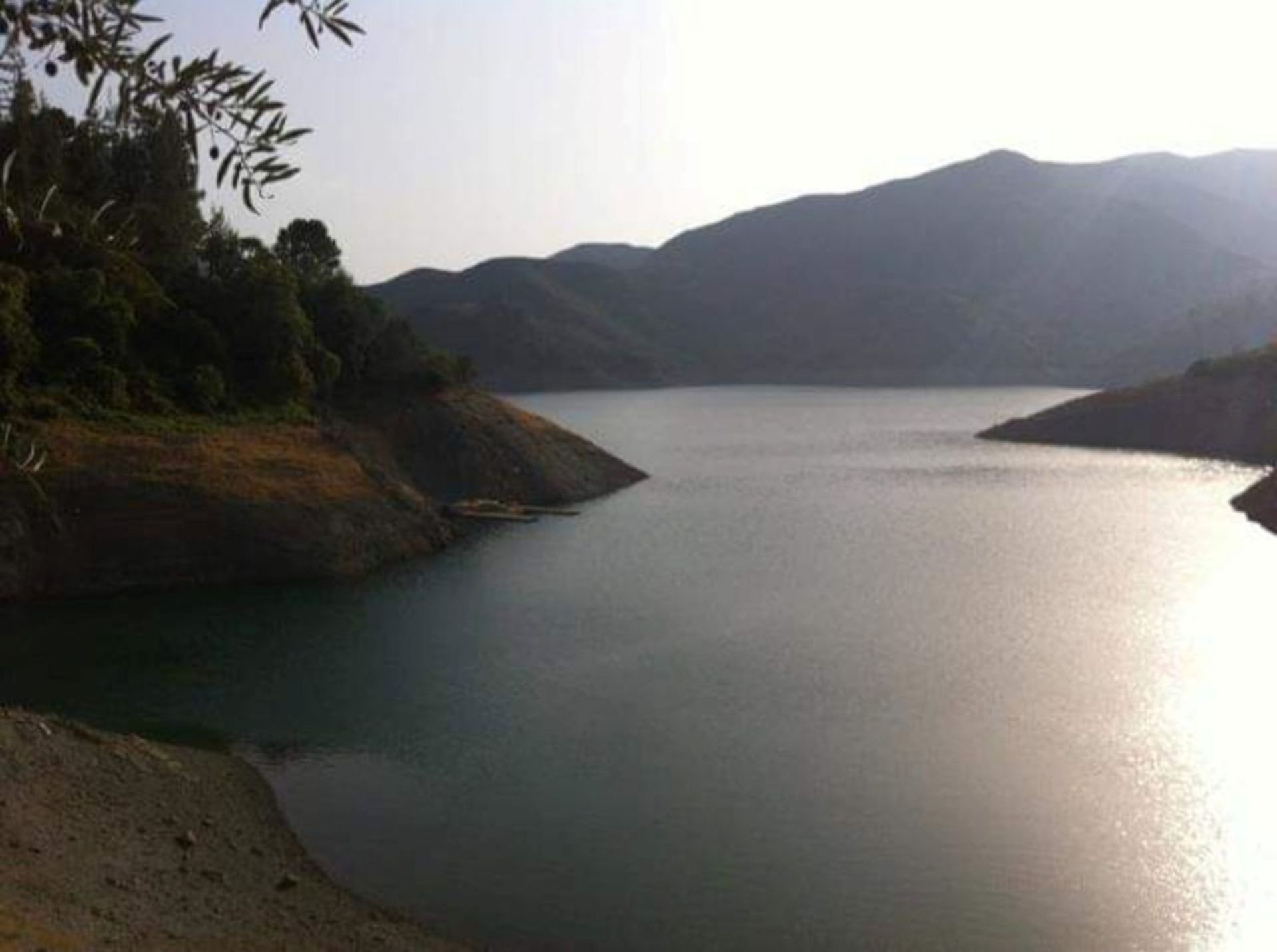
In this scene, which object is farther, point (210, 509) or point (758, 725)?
point (210, 509)

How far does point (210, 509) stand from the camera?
52.2 metres

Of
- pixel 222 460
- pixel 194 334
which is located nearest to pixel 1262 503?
pixel 222 460

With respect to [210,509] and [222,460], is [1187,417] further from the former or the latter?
[210,509]

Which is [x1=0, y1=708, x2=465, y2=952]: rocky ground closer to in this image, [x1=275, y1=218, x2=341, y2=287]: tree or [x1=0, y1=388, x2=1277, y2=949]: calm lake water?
[x1=0, y1=388, x2=1277, y2=949]: calm lake water

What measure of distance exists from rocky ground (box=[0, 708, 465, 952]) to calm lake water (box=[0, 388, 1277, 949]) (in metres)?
1.20

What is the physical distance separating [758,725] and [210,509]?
31.1 metres

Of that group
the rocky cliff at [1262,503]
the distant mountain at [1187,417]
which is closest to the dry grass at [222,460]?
the rocky cliff at [1262,503]

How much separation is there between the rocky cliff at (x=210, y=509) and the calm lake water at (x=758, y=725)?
7.86 ft

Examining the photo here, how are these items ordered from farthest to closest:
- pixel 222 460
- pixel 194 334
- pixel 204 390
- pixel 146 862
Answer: pixel 194 334 → pixel 204 390 → pixel 222 460 → pixel 146 862

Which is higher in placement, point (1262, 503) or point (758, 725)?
point (1262, 503)

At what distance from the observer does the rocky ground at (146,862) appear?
17594 millimetres

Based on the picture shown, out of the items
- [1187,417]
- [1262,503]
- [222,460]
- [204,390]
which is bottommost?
[1262,503]

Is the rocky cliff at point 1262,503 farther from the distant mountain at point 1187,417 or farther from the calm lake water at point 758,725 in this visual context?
the distant mountain at point 1187,417

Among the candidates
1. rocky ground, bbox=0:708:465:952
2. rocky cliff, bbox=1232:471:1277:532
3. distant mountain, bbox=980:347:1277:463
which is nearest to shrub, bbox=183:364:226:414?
rocky ground, bbox=0:708:465:952
